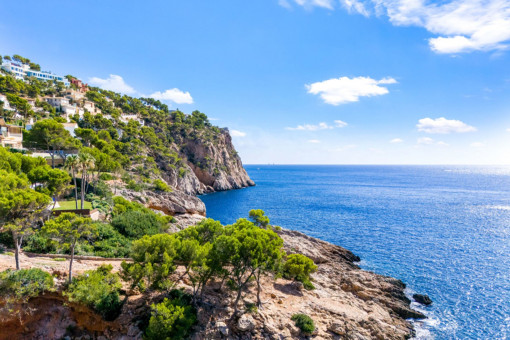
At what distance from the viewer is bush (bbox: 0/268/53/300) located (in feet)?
50.3

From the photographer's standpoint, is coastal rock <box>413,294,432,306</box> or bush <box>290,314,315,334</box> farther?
coastal rock <box>413,294,432,306</box>

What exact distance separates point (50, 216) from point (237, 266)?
2112 cm

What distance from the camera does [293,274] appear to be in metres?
28.1

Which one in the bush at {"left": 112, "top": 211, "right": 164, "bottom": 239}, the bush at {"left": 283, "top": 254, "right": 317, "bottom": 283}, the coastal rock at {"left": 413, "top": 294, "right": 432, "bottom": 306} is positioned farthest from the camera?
the bush at {"left": 112, "top": 211, "right": 164, "bottom": 239}

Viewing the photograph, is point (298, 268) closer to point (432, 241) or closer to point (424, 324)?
point (424, 324)

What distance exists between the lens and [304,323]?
2052 cm

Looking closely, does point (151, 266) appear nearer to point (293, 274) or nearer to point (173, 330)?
point (173, 330)

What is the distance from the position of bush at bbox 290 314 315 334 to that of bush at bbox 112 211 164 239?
19372mm

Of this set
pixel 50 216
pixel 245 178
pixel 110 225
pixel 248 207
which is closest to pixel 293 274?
pixel 110 225

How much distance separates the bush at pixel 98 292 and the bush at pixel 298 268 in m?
16.5

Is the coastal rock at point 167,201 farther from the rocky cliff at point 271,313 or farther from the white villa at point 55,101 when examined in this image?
the white villa at point 55,101

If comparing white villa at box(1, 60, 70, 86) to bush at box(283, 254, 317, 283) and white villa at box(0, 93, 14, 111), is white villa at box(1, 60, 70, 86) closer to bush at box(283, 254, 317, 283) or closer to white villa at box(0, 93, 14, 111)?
white villa at box(0, 93, 14, 111)

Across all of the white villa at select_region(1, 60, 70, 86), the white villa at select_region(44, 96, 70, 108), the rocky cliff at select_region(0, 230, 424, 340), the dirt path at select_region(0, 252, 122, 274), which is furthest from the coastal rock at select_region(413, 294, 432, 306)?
the white villa at select_region(1, 60, 70, 86)

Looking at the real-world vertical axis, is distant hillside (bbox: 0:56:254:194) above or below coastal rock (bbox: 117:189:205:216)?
Answer: above
